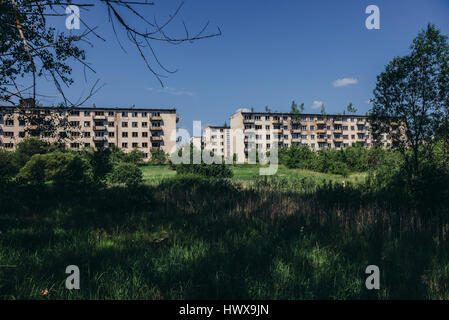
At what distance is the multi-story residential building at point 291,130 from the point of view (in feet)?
243

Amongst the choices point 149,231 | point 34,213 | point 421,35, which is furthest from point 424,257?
point 421,35

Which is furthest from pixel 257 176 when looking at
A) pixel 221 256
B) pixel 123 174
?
pixel 221 256

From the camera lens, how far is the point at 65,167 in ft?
52.6

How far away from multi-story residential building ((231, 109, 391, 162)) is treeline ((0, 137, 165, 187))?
53.4 meters

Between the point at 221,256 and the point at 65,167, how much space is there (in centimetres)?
1698

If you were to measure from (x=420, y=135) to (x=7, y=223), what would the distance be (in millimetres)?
17767

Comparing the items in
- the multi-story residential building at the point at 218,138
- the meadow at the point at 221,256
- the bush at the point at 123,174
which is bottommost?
the meadow at the point at 221,256

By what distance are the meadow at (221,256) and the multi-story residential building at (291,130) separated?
64.8m

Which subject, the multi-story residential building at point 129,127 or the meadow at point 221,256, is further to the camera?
the multi-story residential building at point 129,127

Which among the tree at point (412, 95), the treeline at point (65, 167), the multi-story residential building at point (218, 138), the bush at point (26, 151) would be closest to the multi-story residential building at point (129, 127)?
the multi-story residential building at point (218, 138)

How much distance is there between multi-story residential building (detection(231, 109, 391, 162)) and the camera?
74188mm

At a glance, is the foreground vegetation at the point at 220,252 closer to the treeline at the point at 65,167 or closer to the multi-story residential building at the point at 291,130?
the treeline at the point at 65,167

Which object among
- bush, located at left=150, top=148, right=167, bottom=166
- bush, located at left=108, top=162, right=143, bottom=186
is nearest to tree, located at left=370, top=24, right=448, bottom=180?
bush, located at left=108, top=162, right=143, bottom=186

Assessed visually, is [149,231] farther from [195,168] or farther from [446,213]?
[195,168]
